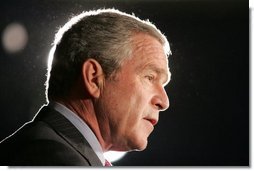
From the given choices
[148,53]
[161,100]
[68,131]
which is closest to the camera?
[68,131]

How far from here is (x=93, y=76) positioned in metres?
1.47

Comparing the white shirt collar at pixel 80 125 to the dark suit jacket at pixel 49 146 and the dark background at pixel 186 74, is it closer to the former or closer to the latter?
the dark suit jacket at pixel 49 146

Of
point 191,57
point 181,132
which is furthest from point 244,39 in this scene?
point 181,132

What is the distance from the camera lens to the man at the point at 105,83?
1.33m

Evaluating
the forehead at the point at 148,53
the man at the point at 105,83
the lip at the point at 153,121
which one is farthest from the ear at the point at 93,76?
the lip at the point at 153,121

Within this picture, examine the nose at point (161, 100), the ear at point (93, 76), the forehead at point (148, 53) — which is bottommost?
the nose at point (161, 100)

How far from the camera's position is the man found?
1328mm

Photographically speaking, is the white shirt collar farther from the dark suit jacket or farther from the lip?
the lip

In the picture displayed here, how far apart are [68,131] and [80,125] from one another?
12 cm

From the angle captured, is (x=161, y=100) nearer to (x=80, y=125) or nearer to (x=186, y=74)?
(x=186, y=74)

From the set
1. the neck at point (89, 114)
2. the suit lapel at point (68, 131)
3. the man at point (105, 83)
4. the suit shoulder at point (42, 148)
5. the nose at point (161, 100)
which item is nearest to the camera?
the suit shoulder at point (42, 148)

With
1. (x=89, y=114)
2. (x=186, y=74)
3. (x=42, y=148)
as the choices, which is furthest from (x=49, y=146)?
(x=186, y=74)

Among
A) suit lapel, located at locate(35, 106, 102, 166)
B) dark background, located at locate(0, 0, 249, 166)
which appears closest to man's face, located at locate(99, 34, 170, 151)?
dark background, located at locate(0, 0, 249, 166)

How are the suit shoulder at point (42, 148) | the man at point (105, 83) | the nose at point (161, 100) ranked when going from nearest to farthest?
the suit shoulder at point (42, 148), the man at point (105, 83), the nose at point (161, 100)
